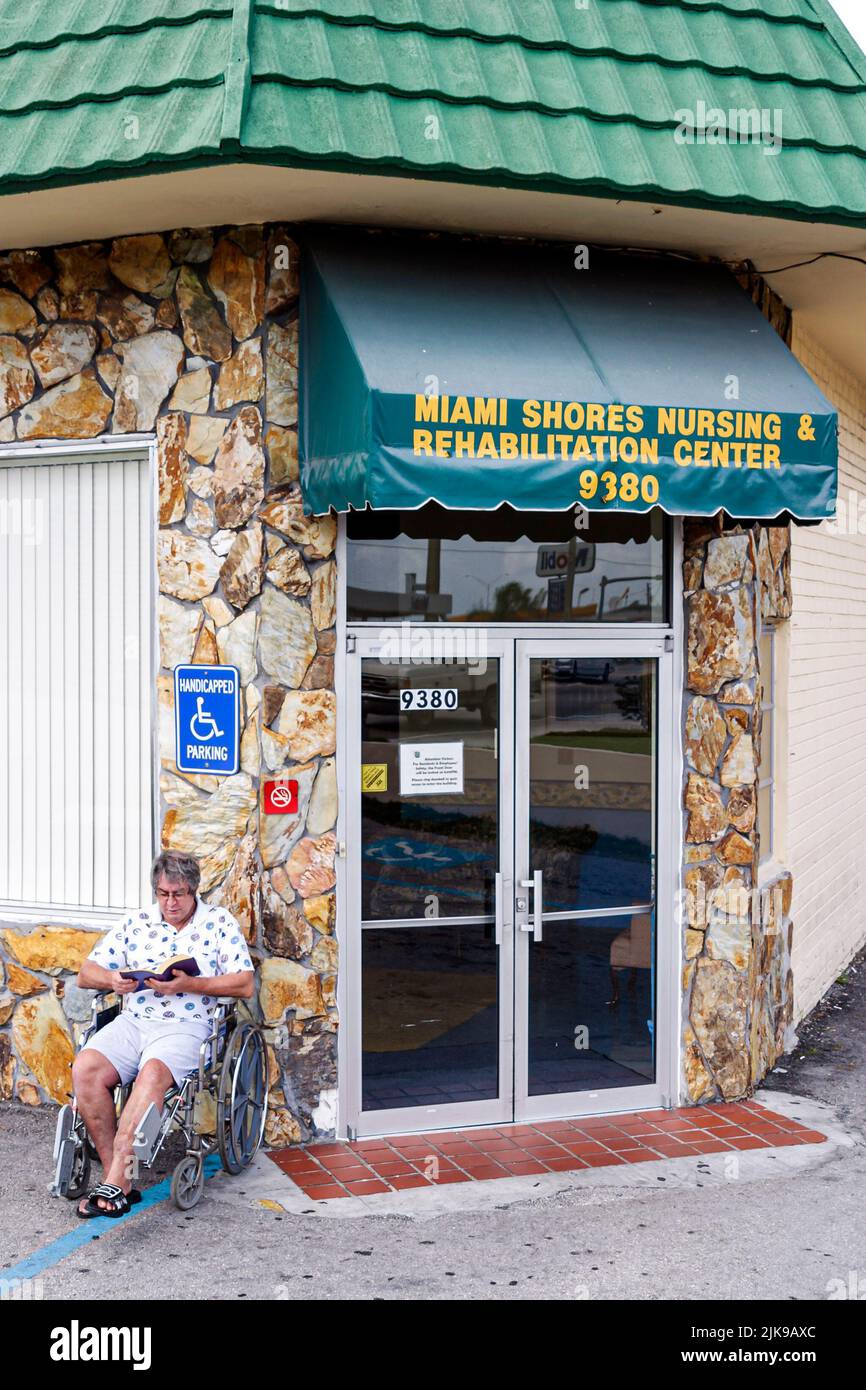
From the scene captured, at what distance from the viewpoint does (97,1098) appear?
5.70 m

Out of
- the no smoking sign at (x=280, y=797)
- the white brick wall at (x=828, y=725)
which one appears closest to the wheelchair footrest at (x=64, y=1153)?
the no smoking sign at (x=280, y=797)

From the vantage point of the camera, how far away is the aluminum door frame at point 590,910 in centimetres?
683

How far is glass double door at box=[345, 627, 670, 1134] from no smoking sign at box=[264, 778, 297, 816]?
0.97 feet

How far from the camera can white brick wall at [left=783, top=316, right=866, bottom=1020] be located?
29.3 ft

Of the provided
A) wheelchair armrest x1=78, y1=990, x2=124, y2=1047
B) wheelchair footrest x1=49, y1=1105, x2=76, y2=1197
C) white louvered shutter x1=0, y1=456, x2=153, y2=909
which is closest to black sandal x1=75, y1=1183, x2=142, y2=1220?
wheelchair footrest x1=49, y1=1105, x2=76, y2=1197

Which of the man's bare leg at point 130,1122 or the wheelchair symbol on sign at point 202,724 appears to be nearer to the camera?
the man's bare leg at point 130,1122

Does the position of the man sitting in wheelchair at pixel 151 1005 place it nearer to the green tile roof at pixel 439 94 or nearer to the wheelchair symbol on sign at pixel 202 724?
the wheelchair symbol on sign at pixel 202 724

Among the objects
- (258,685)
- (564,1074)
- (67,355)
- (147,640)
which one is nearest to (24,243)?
(67,355)

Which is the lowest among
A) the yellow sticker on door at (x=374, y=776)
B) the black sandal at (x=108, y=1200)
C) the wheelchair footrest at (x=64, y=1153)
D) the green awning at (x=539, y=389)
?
the black sandal at (x=108, y=1200)

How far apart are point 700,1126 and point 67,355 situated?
496 centimetres

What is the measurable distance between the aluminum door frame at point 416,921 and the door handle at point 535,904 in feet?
0.22

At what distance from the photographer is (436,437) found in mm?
5684

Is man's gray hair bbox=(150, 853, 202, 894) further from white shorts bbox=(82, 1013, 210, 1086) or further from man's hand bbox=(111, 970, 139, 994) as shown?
white shorts bbox=(82, 1013, 210, 1086)

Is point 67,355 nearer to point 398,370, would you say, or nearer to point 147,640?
point 147,640
